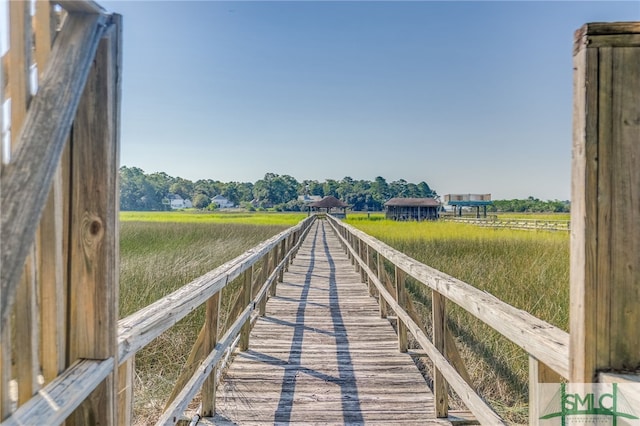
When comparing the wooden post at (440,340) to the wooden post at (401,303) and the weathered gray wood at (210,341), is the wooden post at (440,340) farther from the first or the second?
the weathered gray wood at (210,341)

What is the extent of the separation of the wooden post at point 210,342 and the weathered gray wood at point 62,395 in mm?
1204

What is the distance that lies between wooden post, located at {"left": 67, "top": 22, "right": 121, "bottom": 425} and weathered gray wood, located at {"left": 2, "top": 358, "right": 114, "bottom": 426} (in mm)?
39

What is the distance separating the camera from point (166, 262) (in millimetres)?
7145

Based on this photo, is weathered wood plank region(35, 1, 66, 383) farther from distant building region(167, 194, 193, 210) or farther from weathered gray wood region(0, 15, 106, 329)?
distant building region(167, 194, 193, 210)

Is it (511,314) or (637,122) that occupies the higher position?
(637,122)

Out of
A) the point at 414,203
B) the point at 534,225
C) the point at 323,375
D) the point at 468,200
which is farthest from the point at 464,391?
the point at 468,200

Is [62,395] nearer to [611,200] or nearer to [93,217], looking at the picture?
[93,217]

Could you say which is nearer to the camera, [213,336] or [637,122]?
[637,122]

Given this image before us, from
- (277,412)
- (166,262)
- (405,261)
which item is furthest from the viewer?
(166,262)

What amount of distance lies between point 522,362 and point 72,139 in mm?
3694

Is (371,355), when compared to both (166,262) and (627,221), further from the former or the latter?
(166,262)

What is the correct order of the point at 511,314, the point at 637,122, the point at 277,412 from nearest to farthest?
the point at 637,122 → the point at 511,314 → the point at 277,412

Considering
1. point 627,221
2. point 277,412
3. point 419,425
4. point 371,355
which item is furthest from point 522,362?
point 627,221

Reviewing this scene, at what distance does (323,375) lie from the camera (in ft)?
9.66
